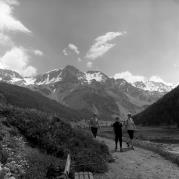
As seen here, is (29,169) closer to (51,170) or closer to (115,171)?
(51,170)

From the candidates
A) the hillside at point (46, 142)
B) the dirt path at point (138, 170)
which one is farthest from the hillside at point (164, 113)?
the hillside at point (46, 142)

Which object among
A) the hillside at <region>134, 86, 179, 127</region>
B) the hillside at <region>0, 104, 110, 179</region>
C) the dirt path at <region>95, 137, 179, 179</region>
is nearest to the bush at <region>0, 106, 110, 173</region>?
the hillside at <region>0, 104, 110, 179</region>

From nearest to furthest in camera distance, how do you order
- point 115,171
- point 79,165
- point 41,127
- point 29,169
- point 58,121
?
point 29,169 < point 79,165 < point 115,171 < point 41,127 < point 58,121

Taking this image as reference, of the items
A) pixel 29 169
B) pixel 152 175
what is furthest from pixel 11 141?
pixel 152 175

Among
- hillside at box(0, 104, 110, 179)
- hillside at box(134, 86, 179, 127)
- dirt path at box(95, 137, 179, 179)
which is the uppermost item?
hillside at box(134, 86, 179, 127)

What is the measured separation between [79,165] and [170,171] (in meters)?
4.84

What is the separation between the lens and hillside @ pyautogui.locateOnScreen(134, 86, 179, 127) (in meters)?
149

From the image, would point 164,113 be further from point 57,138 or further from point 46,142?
point 46,142

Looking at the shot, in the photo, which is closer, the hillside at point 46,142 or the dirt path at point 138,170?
the hillside at point 46,142

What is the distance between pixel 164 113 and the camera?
156 metres

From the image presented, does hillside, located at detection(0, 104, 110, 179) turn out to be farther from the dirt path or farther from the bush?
the dirt path

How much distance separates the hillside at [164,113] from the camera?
488 feet

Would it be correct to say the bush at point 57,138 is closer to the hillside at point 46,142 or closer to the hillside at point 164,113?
the hillside at point 46,142

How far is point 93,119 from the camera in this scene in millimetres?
25484
